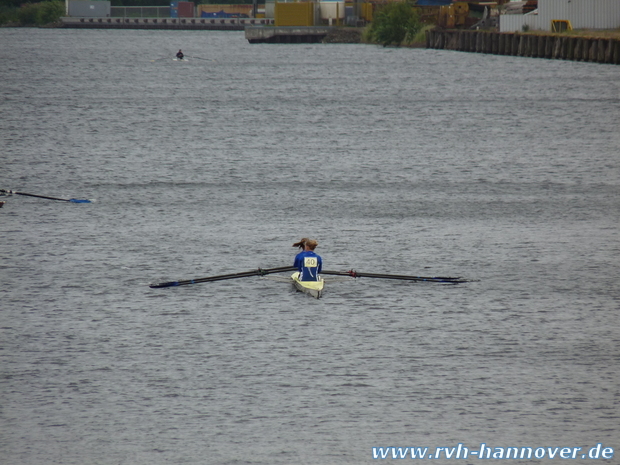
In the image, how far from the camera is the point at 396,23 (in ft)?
532

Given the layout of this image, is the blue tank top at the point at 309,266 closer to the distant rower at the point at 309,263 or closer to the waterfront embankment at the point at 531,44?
the distant rower at the point at 309,263

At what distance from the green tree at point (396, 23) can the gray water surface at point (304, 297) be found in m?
89.1

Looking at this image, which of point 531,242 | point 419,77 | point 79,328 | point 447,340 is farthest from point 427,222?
Result: point 419,77

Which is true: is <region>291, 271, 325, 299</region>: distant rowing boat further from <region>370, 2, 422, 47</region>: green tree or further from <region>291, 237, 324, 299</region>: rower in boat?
<region>370, 2, 422, 47</region>: green tree

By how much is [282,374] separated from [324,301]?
240 inches

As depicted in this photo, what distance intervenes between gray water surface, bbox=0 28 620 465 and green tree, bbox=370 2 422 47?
292ft

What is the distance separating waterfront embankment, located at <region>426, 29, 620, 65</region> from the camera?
106438 millimetres

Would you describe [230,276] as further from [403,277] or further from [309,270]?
[403,277]

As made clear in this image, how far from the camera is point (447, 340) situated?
2616cm

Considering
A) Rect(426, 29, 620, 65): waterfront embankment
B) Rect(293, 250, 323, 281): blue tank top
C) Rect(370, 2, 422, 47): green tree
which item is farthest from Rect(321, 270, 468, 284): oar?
Rect(370, 2, 422, 47): green tree

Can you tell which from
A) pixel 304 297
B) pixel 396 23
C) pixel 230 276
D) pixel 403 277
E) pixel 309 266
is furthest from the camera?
pixel 396 23

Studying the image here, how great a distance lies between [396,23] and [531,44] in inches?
1667

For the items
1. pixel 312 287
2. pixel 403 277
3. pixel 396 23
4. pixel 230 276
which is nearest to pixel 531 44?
pixel 396 23

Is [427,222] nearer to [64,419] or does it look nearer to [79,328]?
[79,328]
